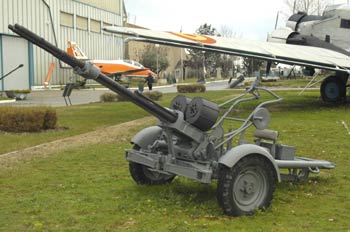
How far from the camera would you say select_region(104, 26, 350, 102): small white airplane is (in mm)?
15891

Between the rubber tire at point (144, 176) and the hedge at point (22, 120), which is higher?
the rubber tire at point (144, 176)

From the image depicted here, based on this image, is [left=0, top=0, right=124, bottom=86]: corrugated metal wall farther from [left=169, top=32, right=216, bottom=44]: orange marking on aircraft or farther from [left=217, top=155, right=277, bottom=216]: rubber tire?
[left=217, top=155, right=277, bottom=216]: rubber tire

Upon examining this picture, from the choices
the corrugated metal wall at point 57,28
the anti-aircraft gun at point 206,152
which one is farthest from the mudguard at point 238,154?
the corrugated metal wall at point 57,28

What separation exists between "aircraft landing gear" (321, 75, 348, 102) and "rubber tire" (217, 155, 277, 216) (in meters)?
16.4

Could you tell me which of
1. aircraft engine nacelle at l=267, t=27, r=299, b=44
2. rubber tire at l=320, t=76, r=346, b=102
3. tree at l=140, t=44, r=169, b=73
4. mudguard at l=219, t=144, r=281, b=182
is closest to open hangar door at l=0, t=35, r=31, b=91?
aircraft engine nacelle at l=267, t=27, r=299, b=44

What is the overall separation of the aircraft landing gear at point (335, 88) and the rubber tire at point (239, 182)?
1644 centimetres

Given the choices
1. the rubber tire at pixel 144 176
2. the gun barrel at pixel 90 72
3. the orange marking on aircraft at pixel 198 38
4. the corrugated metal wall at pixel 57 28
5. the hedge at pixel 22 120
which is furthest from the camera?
the corrugated metal wall at pixel 57 28

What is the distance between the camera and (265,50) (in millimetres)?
17969

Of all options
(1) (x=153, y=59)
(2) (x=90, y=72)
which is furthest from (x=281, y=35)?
(1) (x=153, y=59)

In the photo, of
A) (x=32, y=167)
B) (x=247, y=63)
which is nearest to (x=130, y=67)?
(x=247, y=63)

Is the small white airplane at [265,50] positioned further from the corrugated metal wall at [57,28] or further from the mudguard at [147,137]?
the corrugated metal wall at [57,28]

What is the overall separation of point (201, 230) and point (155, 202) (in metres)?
1.21

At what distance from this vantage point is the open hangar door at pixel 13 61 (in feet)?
142

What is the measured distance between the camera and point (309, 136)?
41.9 ft
